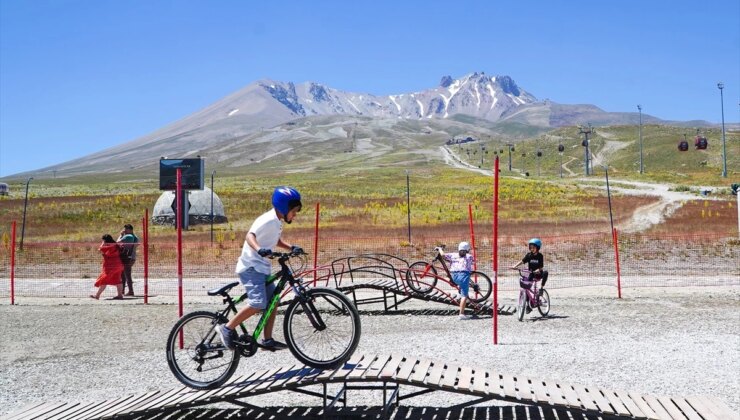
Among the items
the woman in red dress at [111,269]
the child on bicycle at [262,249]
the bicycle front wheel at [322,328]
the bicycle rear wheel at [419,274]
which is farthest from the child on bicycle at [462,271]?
the woman in red dress at [111,269]

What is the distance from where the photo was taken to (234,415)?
8383mm

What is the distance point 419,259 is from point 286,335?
66.7 feet

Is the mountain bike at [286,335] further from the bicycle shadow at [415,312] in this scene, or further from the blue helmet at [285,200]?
the bicycle shadow at [415,312]

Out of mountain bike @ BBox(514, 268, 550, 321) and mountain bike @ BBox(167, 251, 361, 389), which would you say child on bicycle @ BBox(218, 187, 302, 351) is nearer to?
mountain bike @ BBox(167, 251, 361, 389)

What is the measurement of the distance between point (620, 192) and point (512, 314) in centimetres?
7302

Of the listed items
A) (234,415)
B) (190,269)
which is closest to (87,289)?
(190,269)

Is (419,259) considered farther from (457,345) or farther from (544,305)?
(457,345)

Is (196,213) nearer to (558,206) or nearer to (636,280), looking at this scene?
(558,206)

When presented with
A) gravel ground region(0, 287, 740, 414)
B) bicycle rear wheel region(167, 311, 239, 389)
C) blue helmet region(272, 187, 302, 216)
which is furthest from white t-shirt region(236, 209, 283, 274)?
gravel ground region(0, 287, 740, 414)

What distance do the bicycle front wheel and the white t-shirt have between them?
570 millimetres

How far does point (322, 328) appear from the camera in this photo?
8086mm

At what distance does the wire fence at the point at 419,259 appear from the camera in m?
22.2

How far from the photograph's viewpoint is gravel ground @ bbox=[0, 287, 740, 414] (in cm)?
979

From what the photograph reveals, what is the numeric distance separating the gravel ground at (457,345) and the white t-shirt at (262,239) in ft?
6.74
